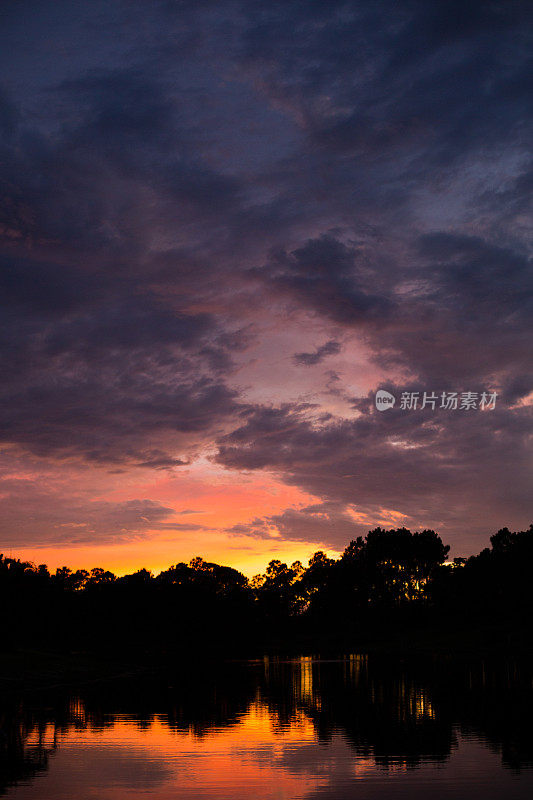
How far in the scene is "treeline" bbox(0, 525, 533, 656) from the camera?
372ft

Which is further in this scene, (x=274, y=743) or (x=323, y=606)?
(x=323, y=606)

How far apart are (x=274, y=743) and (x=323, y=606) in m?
167

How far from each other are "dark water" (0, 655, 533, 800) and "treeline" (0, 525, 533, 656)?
56667mm

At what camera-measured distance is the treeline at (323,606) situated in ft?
372

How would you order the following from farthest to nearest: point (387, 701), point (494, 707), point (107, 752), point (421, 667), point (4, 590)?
point (4, 590)
point (421, 667)
point (387, 701)
point (494, 707)
point (107, 752)

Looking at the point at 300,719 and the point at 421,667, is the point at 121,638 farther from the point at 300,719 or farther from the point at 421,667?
the point at 300,719

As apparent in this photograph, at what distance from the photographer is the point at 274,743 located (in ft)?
94.6

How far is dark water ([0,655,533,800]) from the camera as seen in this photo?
21359 mm

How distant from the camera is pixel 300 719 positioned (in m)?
36.1

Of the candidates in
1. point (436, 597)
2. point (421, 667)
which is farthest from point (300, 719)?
point (436, 597)

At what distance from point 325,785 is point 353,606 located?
171000mm

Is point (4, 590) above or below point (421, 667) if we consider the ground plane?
above

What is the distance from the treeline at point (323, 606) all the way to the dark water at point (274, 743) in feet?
186

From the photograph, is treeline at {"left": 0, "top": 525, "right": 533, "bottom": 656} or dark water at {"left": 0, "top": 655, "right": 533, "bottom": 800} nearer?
dark water at {"left": 0, "top": 655, "right": 533, "bottom": 800}
